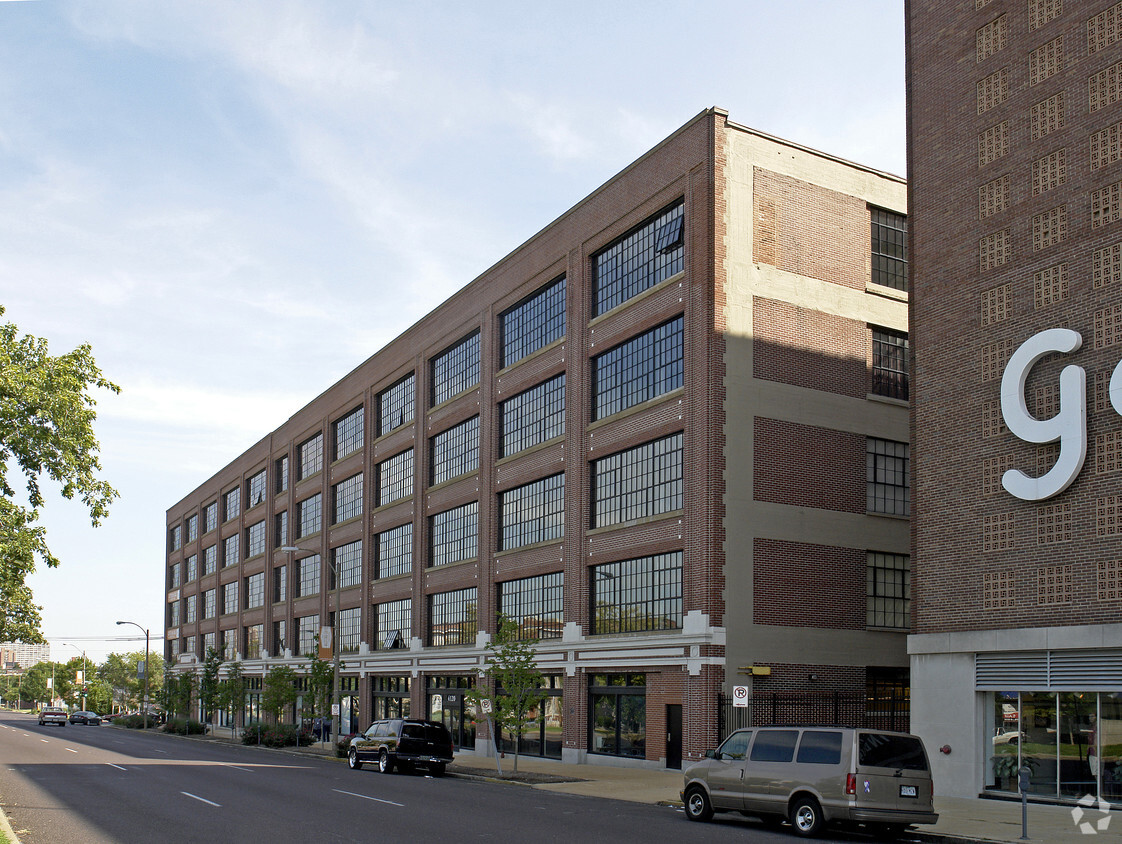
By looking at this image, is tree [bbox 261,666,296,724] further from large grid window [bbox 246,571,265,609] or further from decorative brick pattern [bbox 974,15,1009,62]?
decorative brick pattern [bbox 974,15,1009,62]

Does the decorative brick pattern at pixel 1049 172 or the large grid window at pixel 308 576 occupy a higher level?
the decorative brick pattern at pixel 1049 172

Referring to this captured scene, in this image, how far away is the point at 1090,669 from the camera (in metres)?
25.1

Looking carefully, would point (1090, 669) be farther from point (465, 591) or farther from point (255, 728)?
point (255, 728)

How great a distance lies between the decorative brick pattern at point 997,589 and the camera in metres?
27.2

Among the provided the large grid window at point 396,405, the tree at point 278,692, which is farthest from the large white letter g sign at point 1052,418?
the tree at point 278,692

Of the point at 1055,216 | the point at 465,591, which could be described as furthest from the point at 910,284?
the point at 465,591

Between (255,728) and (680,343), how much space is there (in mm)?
37417

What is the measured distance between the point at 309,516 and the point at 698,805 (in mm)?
55225

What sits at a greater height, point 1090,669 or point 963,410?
point 963,410

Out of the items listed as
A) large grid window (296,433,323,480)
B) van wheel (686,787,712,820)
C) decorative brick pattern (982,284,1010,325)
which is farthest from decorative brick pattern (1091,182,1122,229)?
large grid window (296,433,323,480)

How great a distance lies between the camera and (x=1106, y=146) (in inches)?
1038

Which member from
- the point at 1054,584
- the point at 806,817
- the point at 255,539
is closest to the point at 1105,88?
the point at 1054,584

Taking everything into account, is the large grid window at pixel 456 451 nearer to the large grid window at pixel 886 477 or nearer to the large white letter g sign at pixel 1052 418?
the large grid window at pixel 886 477

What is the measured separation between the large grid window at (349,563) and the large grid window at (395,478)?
3828 millimetres
